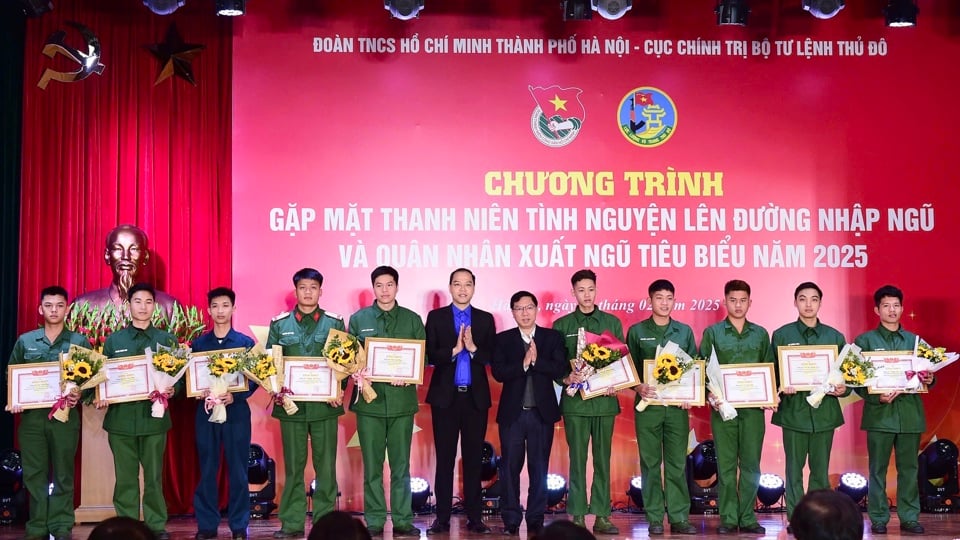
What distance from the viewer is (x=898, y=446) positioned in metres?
6.22

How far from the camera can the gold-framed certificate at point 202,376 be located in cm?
595

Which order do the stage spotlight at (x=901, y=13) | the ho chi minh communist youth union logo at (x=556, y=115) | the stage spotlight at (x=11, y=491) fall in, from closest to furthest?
the stage spotlight at (x=11, y=491) → the stage spotlight at (x=901, y=13) → the ho chi minh communist youth union logo at (x=556, y=115)

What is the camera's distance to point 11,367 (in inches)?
236

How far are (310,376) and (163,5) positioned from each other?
8.92ft

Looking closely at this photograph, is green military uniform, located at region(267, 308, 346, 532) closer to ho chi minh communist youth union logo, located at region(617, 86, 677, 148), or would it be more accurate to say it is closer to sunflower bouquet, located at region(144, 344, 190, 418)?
sunflower bouquet, located at region(144, 344, 190, 418)

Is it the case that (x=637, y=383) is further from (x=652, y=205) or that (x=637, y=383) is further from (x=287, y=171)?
(x=287, y=171)

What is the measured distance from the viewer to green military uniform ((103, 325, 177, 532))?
19.6ft

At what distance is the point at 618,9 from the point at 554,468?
3251 mm

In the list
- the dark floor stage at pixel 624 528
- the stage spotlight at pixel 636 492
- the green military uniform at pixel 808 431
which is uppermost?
the green military uniform at pixel 808 431

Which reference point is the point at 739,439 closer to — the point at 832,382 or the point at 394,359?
the point at 832,382

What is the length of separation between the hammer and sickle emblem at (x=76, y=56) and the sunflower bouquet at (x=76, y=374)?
2294 mm

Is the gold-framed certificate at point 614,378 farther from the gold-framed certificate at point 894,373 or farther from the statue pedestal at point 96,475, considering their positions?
the statue pedestal at point 96,475

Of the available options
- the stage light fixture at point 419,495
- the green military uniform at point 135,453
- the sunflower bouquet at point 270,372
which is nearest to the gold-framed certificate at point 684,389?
the stage light fixture at point 419,495

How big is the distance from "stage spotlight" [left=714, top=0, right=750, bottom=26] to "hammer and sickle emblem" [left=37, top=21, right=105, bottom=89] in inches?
174
